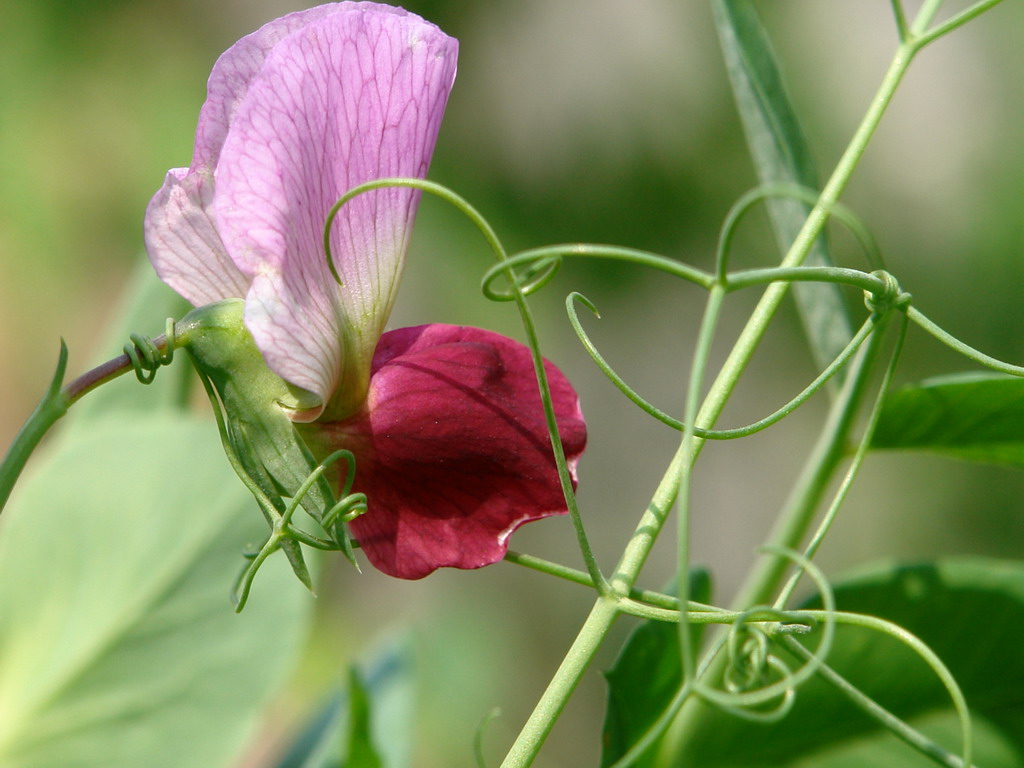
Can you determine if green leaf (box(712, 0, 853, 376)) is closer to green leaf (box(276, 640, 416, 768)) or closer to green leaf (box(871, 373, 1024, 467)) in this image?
green leaf (box(871, 373, 1024, 467))

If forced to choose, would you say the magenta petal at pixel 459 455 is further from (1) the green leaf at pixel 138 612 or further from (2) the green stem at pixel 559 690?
(1) the green leaf at pixel 138 612

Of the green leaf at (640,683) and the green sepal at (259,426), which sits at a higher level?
the green sepal at (259,426)

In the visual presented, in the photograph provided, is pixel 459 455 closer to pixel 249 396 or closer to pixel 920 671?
pixel 249 396

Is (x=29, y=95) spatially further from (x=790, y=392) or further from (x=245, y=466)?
(x=245, y=466)

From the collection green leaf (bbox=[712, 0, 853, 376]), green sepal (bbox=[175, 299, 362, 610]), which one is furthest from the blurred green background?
green sepal (bbox=[175, 299, 362, 610])

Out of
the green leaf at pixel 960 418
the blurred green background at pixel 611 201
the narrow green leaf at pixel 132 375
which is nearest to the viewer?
the green leaf at pixel 960 418

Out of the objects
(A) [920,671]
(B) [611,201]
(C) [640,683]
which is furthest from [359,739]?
(B) [611,201]

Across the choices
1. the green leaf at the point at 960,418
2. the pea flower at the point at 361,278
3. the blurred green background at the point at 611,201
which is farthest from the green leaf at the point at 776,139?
the blurred green background at the point at 611,201
